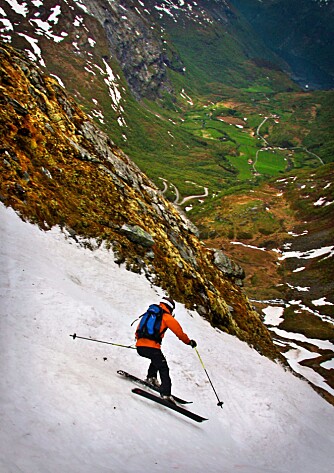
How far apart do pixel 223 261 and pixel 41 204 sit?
88.9 feet

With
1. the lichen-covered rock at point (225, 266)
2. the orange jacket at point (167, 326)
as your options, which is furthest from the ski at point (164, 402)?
the lichen-covered rock at point (225, 266)

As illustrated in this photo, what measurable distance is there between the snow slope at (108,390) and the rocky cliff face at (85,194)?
1.93 meters

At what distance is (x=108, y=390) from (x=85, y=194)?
19.8 meters

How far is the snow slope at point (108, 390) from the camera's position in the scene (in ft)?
30.6

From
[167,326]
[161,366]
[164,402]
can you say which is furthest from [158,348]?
[164,402]

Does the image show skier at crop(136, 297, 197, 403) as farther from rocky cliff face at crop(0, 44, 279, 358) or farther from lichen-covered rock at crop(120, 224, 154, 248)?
lichen-covered rock at crop(120, 224, 154, 248)

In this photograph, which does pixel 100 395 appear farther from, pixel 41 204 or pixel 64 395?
pixel 41 204

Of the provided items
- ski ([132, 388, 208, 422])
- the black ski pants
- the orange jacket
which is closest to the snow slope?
ski ([132, 388, 208, 422])

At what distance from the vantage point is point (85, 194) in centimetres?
2989

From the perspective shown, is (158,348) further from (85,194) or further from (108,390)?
(85,194)

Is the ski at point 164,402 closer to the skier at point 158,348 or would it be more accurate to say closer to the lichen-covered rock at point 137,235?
the skier at point 158,348

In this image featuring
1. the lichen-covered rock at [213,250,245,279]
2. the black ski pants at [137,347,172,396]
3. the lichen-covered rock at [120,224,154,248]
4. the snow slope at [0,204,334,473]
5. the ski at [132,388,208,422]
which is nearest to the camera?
the snow slope at [0,204,334,473]

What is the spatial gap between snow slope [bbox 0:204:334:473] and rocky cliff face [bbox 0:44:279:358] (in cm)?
193

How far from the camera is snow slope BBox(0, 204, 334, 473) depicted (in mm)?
9320
